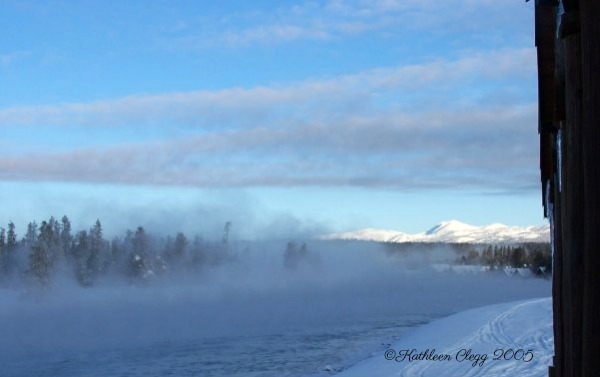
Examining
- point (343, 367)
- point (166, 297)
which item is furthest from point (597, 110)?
point (166, 297)

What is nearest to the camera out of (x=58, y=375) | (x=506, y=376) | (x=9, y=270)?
(x=506, y=376)

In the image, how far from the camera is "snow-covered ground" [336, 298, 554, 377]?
20469 millimetres

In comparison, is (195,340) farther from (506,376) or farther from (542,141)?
(542,141)

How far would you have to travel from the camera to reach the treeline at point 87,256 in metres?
101

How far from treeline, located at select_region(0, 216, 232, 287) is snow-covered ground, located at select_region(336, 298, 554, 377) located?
66.2 m

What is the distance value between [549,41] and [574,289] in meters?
1.81

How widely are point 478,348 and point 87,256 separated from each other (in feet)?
319

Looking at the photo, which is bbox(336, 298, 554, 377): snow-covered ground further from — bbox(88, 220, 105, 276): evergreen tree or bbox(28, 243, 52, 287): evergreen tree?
bbox(88, 220, 105, 276): evergreen tree

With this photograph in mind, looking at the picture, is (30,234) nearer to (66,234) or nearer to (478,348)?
(66,234)

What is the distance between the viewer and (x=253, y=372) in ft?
88.3

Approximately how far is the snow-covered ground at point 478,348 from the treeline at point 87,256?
6621cm

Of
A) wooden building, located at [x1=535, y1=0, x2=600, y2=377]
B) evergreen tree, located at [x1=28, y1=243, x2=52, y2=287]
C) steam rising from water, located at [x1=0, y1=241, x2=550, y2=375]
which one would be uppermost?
wooden building, located at [x1=535, y1=0, x2=600, y2=377]

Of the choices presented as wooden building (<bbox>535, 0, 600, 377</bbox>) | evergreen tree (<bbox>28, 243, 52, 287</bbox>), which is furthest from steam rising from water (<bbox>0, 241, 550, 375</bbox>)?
wooden building (<bbox>535, 0, 600, 377</bbox>)

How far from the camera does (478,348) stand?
25312mm
